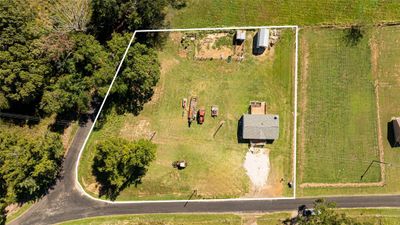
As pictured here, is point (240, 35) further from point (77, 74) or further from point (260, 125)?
point (77, 74)

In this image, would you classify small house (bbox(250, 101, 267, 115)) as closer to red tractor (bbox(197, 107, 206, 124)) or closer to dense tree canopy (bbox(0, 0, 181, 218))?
red tractor (bbox(197, 107, 206, 124))

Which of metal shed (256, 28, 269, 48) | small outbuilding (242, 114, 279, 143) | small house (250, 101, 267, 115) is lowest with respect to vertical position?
small outbuilding (242, 114, 279, 143)

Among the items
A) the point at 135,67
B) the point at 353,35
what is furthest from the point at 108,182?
the point at 353,35

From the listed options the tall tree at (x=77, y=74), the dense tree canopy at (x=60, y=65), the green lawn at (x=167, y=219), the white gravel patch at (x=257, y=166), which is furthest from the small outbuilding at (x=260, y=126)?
the tall tree at (x=77, y=74)

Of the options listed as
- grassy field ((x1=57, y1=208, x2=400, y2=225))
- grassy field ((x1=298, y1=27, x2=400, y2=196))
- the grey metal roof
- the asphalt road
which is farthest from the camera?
the asphalt road

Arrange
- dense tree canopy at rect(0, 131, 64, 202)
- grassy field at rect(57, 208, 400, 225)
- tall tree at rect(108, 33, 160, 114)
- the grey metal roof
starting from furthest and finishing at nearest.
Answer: the grey metal roof
grassy field at rect(57, 208, 400, 225)
tall tree at rect(108, 33, 160, 114)
dense tree canopy at rect(0, 131, 64, 202)

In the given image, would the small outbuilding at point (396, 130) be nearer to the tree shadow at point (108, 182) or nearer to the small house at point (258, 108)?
the small house at point (258, 108)

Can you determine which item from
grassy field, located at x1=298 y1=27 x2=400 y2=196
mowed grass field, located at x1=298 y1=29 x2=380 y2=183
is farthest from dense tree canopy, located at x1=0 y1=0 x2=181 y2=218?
grassy field, located at x1=298 y1=27 x2=400 y2=196
